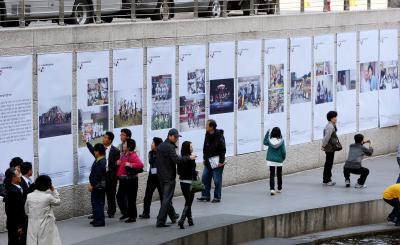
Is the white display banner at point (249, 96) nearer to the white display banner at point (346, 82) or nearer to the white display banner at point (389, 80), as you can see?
the white display banner at point (346, 82)

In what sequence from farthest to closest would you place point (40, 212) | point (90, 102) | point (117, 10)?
point (117, 10), point (90, 102), point (40, 212)

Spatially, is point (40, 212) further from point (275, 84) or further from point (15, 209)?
point (275, 84)

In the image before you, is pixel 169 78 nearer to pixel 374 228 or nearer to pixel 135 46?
pixel 135 46

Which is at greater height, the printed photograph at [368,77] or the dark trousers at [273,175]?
the printed photograph at [368,77]

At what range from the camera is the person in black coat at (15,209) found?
61.4ft

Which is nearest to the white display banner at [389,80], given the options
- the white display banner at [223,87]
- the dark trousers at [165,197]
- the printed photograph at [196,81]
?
the white display banner at [223,87]

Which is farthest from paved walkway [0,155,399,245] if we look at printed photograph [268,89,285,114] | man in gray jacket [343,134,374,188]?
printed photograph [268,89,285,114]

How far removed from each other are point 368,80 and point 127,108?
33.6 ft

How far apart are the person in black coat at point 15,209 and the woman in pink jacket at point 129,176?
411cm

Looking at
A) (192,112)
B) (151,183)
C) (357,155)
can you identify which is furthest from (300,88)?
(151,183)

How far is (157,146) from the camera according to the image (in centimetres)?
2261

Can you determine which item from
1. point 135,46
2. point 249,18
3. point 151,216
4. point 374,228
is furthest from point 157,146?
point 249,18

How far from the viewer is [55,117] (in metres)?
23.3

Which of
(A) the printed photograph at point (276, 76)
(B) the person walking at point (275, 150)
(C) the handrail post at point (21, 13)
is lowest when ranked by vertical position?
(B) the person walking at point (275, 150)
